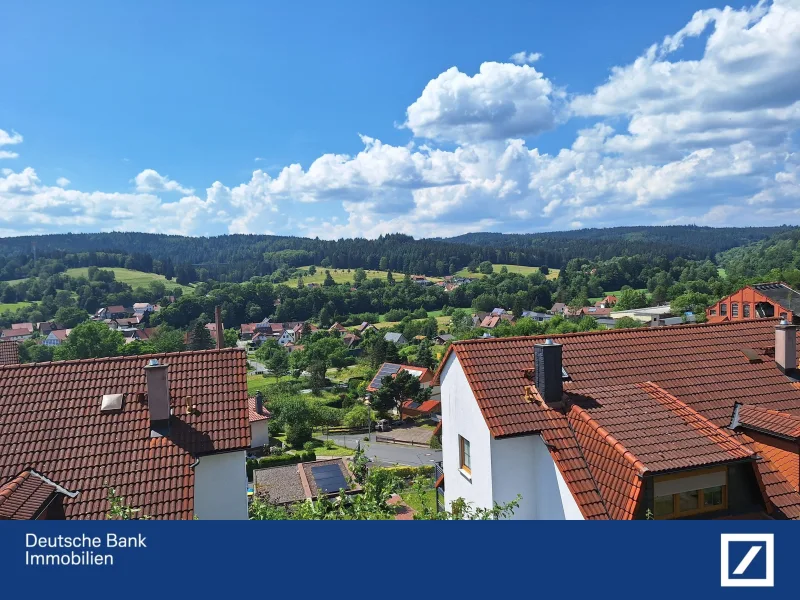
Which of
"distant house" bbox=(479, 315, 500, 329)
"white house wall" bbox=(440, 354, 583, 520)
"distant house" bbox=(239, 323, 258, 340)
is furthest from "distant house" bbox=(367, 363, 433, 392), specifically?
"distant house" bbox=(239, 323, 258, 340)

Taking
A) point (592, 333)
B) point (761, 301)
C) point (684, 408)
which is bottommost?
point (761, 301)

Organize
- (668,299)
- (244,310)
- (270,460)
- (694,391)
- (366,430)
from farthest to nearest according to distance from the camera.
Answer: (244,310) < (668,299) < (366,430) < (270,460) < (694,391)

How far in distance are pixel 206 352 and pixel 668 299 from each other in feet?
430

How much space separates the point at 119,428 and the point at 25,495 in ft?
7.47

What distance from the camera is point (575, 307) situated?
13088cm

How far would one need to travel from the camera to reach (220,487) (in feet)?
37.1

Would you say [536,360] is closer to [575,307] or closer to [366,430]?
[366,430]

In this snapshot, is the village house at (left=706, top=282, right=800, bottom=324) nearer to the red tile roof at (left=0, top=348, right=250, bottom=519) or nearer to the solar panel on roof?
the solar panel on roof

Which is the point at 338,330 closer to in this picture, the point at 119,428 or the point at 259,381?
the point at 259,381

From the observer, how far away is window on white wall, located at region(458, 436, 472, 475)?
41.2 ft

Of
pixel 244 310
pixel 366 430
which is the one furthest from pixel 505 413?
pixel 244 310

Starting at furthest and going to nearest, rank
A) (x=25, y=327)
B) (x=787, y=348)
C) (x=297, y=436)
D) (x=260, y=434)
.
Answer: (x=25, y=327) → (x=297, y=436) → (x=260, y=434) → (x=787, y=348)

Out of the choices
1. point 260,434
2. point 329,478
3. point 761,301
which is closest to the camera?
point 329,478

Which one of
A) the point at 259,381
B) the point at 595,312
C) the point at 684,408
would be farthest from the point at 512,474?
the point at 595,312
